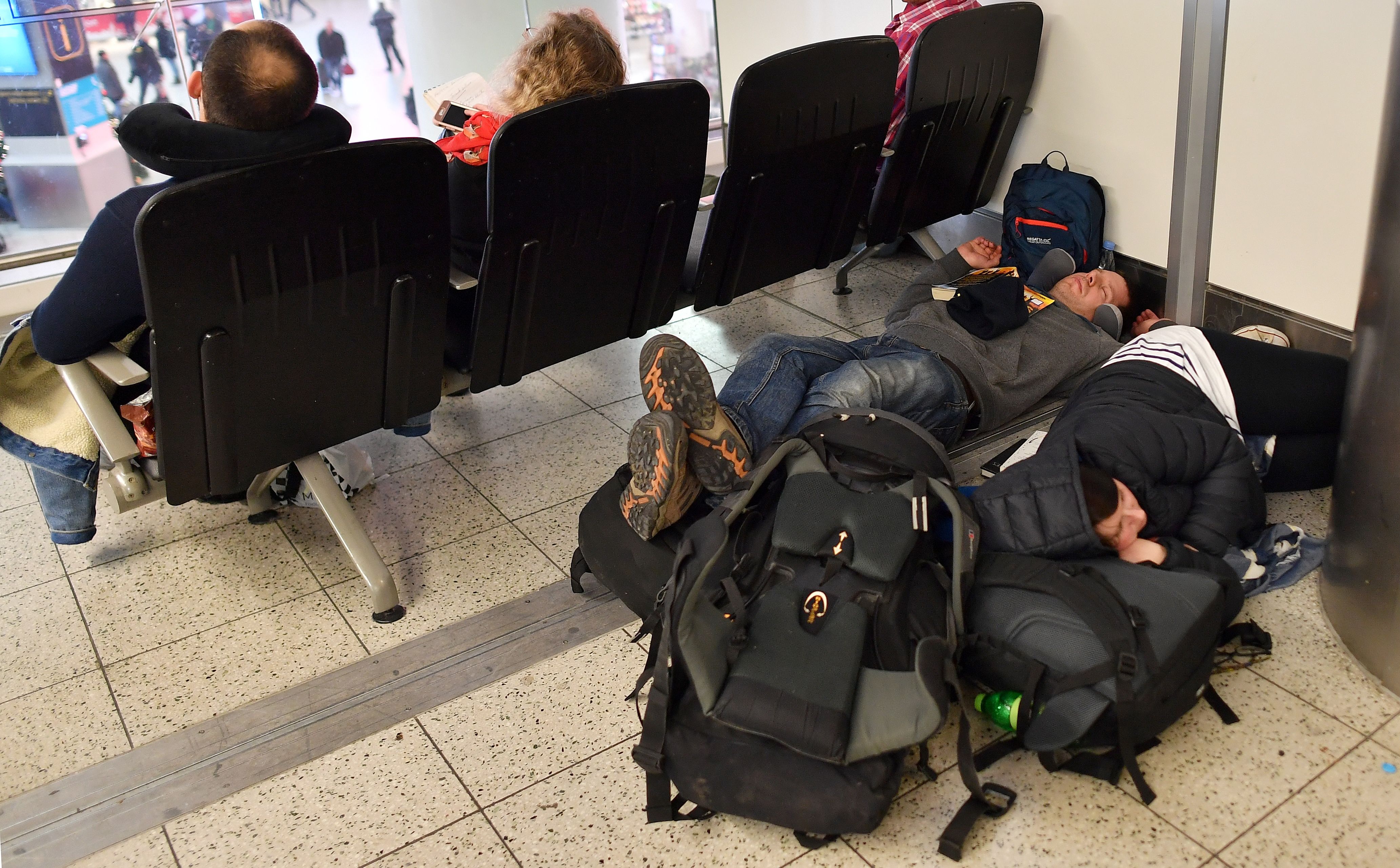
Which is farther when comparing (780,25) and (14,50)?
(780,25)

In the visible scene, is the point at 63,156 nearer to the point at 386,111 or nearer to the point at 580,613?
the point at 386,111

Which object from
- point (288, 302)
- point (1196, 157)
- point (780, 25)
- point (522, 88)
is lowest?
point (1196, 157)

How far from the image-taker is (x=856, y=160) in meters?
2.66

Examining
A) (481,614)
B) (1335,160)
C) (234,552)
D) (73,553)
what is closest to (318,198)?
(481,614)

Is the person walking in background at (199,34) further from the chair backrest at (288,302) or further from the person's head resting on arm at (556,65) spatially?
the chair backrest at (288,302)

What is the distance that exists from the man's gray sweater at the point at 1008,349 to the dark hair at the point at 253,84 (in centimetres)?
138

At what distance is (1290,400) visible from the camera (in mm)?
2186

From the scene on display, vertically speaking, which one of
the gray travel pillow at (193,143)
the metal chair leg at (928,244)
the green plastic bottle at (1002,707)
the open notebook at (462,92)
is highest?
the gray travel pillow at (193,143)

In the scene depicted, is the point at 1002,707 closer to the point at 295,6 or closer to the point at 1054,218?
the point at 1054,218

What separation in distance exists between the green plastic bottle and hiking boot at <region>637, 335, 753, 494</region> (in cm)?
60

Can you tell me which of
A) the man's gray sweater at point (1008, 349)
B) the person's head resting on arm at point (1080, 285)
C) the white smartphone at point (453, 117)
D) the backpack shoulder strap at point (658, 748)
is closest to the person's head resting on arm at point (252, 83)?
the white smartphone at point (453, 117)

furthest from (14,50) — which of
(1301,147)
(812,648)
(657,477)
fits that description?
(1301,147)

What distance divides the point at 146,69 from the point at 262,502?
221 centimetres

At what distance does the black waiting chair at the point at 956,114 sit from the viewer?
288 centimetres
